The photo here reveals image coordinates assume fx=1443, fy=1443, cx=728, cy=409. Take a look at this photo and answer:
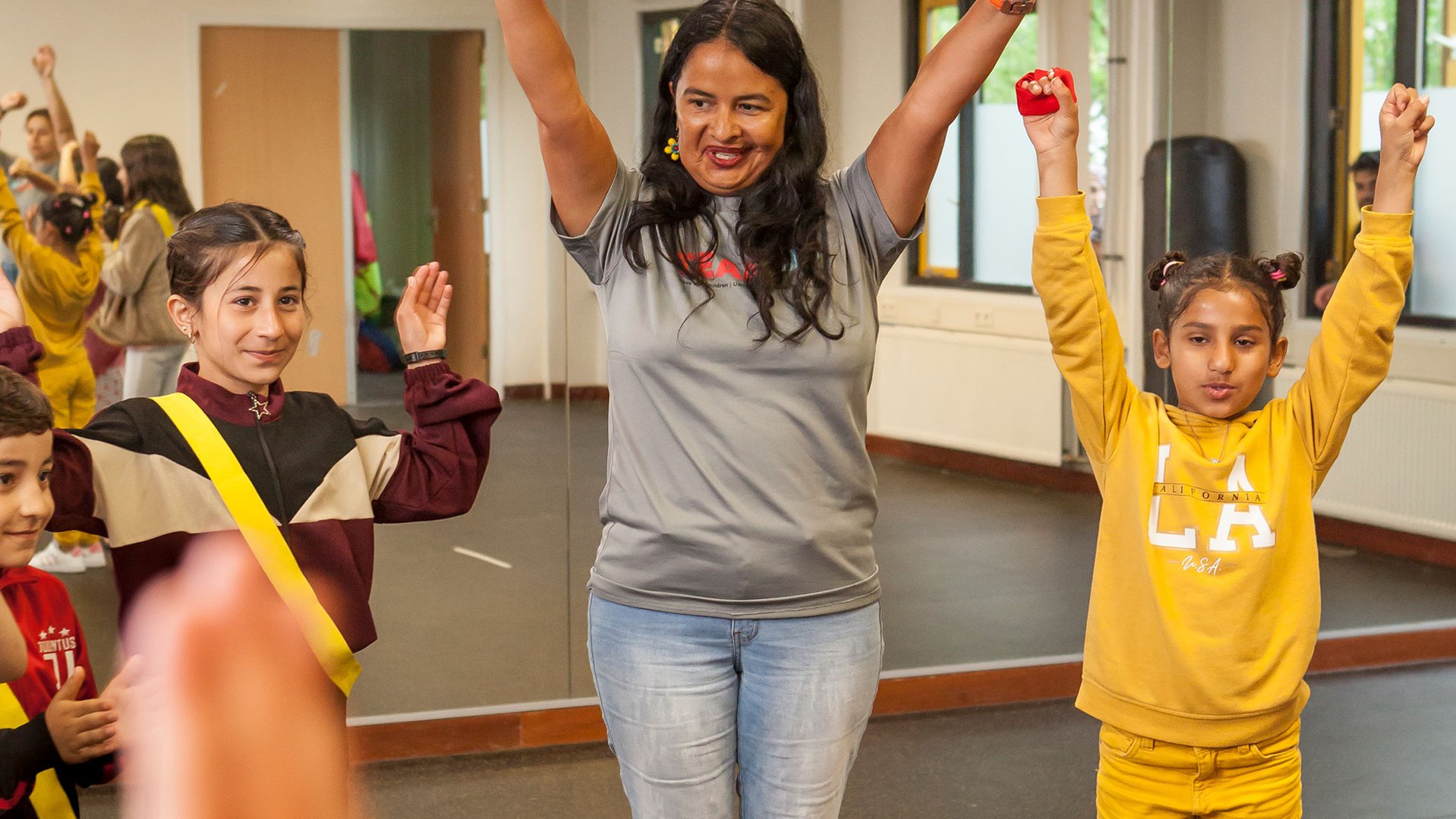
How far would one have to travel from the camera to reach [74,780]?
1.59 metres

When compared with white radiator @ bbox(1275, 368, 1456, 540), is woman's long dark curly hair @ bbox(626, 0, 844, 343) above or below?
above

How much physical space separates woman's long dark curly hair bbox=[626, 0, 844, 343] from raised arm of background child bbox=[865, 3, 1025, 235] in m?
0.08

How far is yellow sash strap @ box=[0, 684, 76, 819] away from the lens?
5.23 ft

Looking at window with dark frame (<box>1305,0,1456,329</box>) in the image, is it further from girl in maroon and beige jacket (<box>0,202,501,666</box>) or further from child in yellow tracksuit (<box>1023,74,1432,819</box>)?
girl in maroon and beige jacket (<box>0,202,501,666</box>)

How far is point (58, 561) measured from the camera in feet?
10.8

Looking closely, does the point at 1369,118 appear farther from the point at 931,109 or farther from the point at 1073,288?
the point at 931,109

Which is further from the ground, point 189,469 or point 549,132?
point 549,132

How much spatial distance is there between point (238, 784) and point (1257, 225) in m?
3.57

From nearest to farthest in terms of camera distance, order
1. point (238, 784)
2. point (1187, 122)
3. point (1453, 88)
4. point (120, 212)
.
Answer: point (238, 784) < point (120, 212) < point (1187, 122) < point (1453, 88)

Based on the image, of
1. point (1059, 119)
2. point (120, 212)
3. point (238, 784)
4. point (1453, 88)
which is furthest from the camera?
point (1453, 88)

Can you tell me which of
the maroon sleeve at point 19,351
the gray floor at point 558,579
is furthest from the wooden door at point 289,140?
the maroon sleeve at point 19,351

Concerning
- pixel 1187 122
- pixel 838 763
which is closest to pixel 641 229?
pixel 838 763

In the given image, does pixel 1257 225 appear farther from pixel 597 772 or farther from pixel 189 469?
pixel 189 469

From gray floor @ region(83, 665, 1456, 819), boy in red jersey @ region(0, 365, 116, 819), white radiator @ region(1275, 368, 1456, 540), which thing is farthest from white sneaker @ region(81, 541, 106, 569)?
white radiator @ region(1275, 368, 1456, 540)
